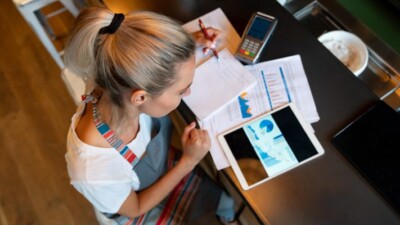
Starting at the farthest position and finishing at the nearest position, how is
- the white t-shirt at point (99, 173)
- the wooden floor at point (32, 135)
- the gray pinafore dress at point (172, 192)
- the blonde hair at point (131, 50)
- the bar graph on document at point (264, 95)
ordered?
the wooden floor at point (32, 135)
the gray pinafore dress at point (172, 192)
the bar graph on document at point (264, 95)
the white t-shirt at point (99, 173)
the blonde hair at point (131, 50)

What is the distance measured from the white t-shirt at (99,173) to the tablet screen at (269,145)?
0.29 m

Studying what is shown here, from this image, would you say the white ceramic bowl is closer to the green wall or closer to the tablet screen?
the green wall

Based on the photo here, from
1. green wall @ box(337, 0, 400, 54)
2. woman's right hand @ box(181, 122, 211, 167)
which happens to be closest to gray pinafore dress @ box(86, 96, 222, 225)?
woman's right hand @ box(181, 122, 211, 167)

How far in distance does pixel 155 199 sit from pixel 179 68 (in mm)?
427

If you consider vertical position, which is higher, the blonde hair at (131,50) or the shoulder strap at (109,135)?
the blonde hair at (131,50)

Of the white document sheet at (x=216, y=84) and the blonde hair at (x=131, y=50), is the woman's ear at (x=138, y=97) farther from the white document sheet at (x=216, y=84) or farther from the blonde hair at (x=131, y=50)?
the white document sheet at (x=216, y=84)

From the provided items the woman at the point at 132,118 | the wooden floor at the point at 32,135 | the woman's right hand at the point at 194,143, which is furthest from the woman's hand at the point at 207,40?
the wooden floor at the point at 32,135

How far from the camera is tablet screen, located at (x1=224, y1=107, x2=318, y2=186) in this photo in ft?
2.48

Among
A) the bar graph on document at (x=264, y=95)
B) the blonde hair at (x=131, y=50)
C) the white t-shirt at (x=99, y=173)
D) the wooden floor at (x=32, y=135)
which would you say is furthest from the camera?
the wooden floor at (x=32, y=135)

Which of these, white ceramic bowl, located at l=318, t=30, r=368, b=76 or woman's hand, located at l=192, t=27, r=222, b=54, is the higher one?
woman's hand, located at l=192, t=27, r=222, b=54

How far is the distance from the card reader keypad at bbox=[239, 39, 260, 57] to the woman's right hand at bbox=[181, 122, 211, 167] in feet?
0.85

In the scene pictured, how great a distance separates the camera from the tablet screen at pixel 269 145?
755 millimetres

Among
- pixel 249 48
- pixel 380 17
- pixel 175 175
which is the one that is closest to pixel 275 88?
pixel 249 48

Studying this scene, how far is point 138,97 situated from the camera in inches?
26.1
